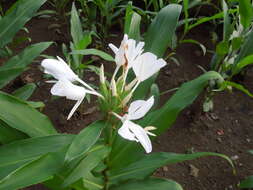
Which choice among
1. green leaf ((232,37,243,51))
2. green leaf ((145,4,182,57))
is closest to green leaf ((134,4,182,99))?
green leaf ((145,4,182,57))

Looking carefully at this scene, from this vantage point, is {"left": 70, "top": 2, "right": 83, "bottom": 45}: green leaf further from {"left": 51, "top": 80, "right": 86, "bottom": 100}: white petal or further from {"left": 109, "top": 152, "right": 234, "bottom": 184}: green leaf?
{"left": 51, "top": 80, "right": 86, "bottom": 100}: white petal

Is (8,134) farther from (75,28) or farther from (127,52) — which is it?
(75,28)

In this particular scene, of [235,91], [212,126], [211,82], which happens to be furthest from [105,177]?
[235,91]

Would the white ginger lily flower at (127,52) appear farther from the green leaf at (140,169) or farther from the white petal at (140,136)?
the green leaf at (140,169)

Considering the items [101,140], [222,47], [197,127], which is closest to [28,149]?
[101,140]

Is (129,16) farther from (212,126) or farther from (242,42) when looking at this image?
(212,126)

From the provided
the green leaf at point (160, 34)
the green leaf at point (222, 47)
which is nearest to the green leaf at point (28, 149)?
the green leaf at point (160, 34)
